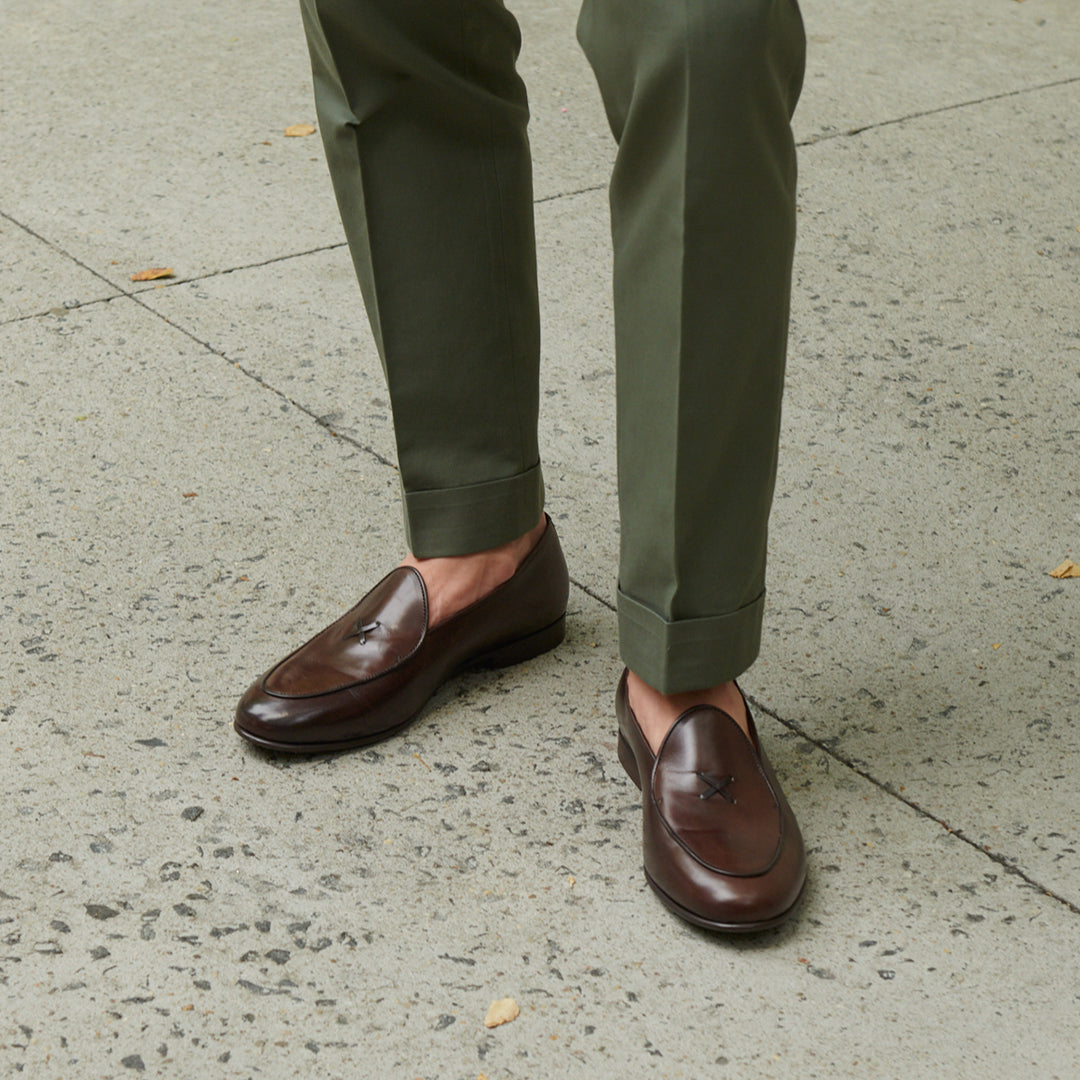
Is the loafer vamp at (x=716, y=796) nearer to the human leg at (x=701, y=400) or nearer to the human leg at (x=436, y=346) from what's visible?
the human leg at (x=701, y=400)

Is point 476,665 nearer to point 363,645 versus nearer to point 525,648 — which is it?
point 525,648

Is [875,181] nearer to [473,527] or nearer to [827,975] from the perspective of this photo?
[473,527]

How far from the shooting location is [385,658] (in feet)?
6.64

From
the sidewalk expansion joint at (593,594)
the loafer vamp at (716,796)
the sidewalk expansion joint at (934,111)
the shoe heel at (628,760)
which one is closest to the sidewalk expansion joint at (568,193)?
the sidewalk expansion joint at (934,111)

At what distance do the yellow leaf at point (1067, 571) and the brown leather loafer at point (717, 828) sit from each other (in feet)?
2.59

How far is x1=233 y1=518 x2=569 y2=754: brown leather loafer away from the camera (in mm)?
1985

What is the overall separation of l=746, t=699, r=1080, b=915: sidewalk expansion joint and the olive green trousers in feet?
0.95

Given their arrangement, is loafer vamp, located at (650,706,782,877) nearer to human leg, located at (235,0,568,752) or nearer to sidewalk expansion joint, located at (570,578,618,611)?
human leg, located at (235,0,568,752)

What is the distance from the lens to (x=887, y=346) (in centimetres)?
315

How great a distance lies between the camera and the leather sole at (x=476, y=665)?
1989 mm

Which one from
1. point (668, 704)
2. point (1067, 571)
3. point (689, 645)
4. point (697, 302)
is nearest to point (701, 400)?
point (697, 302)

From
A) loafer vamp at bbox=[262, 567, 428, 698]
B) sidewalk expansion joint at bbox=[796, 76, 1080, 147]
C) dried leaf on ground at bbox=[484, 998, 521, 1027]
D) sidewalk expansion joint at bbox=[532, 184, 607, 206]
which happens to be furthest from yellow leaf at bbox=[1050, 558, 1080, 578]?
sidewalk expansion joint at bbox=[796, 76, 1080, 147]

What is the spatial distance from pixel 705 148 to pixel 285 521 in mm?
1268

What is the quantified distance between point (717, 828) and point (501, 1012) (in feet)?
1.07
